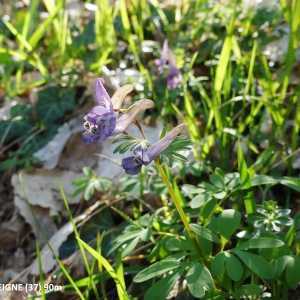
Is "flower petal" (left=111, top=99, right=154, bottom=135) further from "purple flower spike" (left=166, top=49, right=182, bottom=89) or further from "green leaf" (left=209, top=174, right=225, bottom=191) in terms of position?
"purple flower spike" (left=166, top=49, right=182, bottom=89)

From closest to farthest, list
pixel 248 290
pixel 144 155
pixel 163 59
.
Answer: pixel 144 155, pixel 248 290, pixel 163 59

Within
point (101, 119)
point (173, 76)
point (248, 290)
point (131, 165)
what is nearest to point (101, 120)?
point (101, 119)

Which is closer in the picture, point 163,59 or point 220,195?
point 220,195

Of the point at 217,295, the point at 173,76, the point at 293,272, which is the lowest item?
the point at 217,295

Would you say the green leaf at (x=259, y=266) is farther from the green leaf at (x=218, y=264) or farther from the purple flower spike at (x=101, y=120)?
the purple flower spike at (x=101, y=120)

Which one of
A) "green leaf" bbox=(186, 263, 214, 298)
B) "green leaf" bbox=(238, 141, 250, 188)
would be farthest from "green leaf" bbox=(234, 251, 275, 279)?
"green leaf" bbox=(238, 141, 250, 188)

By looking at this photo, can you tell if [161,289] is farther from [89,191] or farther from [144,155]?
[89,191]
